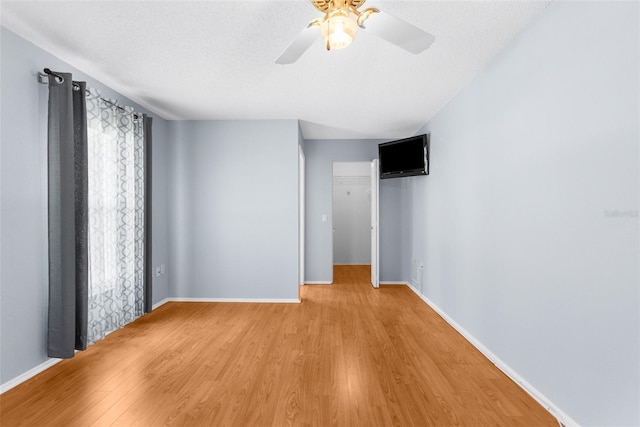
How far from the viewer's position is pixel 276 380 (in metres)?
2.08

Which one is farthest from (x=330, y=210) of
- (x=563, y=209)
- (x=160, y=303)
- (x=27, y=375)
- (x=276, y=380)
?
(x=27, y=375)

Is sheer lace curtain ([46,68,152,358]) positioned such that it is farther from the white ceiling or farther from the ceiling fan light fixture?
the ceiling fan light fixture

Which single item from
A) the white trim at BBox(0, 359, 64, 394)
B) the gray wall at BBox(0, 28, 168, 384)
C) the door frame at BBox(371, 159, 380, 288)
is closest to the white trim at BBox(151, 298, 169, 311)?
the white trim at BBox(0, 359, 64, 394)

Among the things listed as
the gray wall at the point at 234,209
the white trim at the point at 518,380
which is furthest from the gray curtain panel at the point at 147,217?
the white trim at the point at 518,380

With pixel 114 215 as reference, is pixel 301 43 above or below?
above

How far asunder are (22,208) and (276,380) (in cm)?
227

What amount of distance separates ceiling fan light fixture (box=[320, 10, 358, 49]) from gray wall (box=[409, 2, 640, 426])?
1294 mm

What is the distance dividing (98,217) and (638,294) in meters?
3.86

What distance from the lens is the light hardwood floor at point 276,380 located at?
1.71m

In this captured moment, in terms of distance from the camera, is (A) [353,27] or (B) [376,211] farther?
(B) [376,211]

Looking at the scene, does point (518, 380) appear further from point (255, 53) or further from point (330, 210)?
point (330, 210)

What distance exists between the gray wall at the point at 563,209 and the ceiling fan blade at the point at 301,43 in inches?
57.5

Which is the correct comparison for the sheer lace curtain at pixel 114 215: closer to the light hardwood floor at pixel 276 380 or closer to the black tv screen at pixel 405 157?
the light hardwood floor at pixel 276 380

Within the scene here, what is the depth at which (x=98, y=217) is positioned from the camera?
270cm
